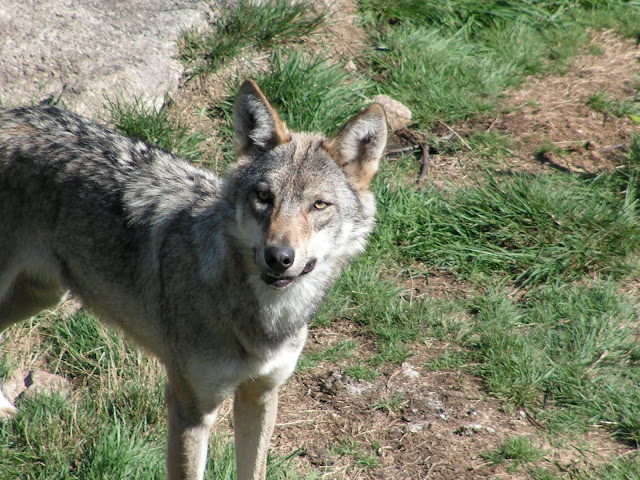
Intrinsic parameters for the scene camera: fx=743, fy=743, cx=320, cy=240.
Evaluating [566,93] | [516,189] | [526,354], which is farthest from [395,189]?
[566,93]

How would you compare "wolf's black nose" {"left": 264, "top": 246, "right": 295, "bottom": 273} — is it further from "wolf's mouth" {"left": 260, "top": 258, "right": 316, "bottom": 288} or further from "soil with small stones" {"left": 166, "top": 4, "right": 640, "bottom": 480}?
"soil with small stones" {"left": 166, "top": 4, "right": 640, "bottom": 480}

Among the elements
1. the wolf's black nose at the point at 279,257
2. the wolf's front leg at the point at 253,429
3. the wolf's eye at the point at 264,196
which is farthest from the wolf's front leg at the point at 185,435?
the wolf's eye at the point at 264,196

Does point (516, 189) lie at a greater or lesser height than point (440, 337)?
greater

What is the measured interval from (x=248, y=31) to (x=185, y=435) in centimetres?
420

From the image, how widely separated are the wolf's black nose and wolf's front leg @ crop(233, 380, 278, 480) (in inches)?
35.8

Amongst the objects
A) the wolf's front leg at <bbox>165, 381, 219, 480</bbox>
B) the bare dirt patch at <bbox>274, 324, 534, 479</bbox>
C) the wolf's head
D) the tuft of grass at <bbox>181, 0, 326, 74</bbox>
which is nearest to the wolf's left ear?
the wolf's head

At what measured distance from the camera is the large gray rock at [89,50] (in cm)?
591

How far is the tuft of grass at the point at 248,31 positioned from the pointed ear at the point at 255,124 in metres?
2.93

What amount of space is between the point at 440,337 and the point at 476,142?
81.2 inches

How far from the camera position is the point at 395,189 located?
5875 millimetres

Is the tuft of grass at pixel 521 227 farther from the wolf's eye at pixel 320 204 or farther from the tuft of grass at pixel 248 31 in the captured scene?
the wolf's eye at pixel 320 204

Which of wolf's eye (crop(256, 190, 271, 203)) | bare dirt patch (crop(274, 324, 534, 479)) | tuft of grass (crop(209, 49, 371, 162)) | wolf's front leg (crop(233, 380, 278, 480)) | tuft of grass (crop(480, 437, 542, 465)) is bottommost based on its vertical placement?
bare dirt patch (crop(274, 324, 534, 479))

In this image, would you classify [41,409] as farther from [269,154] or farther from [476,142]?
[476,142]

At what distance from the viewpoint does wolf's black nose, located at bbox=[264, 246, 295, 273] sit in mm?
3225
